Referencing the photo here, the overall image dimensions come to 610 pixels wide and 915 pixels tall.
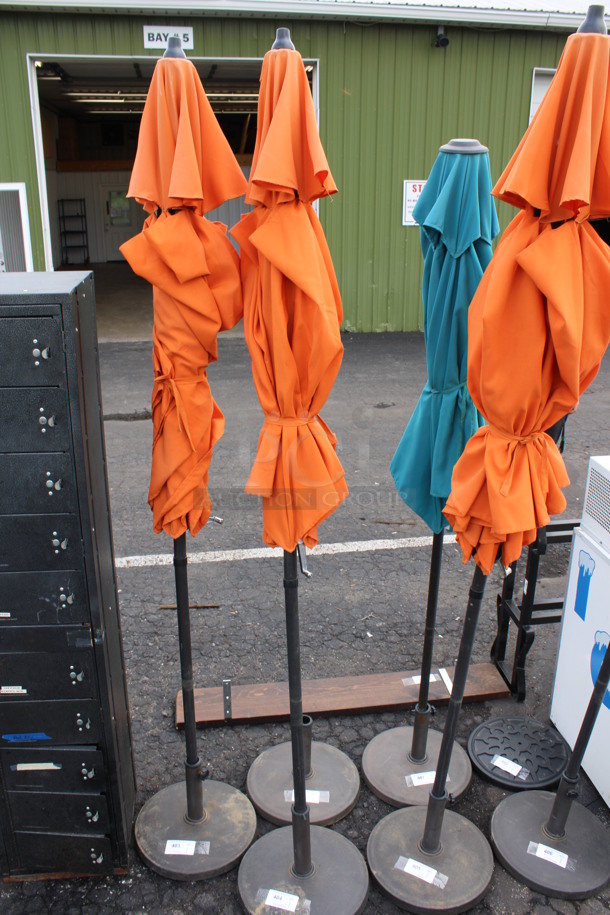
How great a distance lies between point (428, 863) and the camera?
2953 millimetres

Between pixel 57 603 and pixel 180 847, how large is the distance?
1.25 meters

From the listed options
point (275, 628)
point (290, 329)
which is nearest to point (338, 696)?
point (275, 628)

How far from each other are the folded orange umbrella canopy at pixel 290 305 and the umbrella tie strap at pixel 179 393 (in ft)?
0.91

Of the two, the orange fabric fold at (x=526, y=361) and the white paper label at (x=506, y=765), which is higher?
the orange fabric fold at (x=526, y=361)

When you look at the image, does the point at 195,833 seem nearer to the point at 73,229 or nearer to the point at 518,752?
the point at 518,752

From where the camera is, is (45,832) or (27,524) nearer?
(27,524)

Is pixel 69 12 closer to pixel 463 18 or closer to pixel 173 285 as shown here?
pixel 463 18

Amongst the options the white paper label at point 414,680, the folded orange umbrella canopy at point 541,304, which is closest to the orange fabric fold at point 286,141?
the folded orange umbrella canopy at point 541,304

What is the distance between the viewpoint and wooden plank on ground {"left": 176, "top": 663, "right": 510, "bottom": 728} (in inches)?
148

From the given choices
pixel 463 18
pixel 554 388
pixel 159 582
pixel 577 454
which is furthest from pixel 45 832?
pixel 463 18

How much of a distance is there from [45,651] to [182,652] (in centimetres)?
53

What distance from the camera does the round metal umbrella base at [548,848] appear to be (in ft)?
9.49

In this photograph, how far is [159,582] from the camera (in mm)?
5004

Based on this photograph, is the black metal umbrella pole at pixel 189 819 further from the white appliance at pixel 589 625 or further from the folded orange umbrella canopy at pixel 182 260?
the white appliance at pixel 589 625
